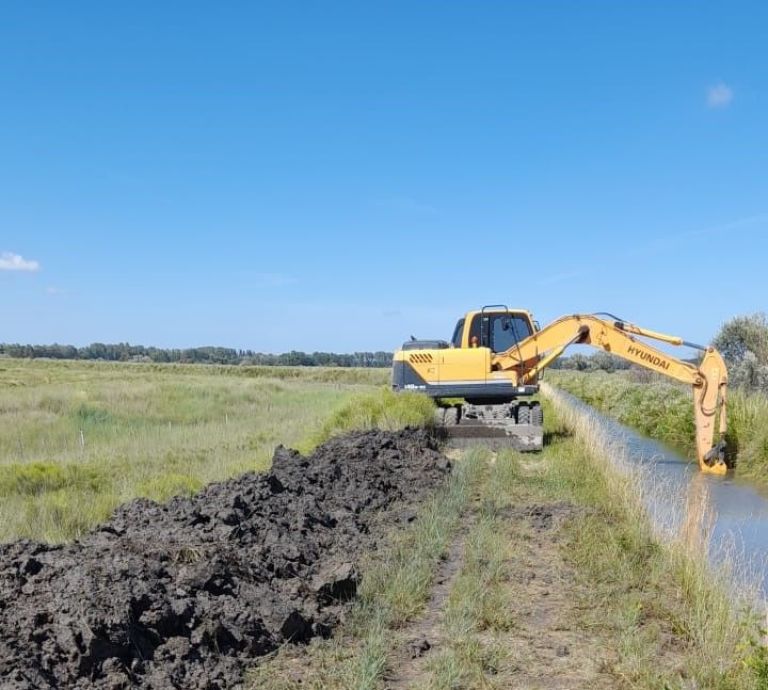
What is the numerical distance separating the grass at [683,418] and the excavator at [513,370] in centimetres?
45

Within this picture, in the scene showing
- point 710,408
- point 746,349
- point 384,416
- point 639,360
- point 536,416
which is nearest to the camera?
point 710,408

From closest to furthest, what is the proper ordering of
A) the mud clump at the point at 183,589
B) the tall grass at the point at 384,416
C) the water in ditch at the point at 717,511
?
the mud clump at the point at 183,589, the water in ditch at the point at 717,511, the tall grass at the point at 384,416

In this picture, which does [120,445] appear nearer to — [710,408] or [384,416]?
[384,416]

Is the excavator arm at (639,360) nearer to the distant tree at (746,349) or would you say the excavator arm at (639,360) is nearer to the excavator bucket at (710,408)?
the excavator bucket at (710,408)

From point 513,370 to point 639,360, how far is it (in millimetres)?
2544

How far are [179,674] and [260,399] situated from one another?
35680 mm

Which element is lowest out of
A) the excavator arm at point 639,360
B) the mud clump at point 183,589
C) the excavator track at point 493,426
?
the mud clump at point 183,589

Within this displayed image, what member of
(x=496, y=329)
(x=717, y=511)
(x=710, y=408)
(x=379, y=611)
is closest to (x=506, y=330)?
(x=496, y=329)

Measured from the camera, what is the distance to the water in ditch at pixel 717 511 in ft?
25.6

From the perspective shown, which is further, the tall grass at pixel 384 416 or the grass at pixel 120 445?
the tall grass at pixel 384 416

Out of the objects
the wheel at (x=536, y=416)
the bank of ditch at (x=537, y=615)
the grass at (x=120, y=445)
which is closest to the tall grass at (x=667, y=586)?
the bank of ditch at (x=537, y=615)

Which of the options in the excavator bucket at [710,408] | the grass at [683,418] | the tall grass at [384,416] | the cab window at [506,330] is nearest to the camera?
the excavator bucket at [710,408]

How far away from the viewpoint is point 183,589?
555 cm

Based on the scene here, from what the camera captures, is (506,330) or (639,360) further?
(506,330)
